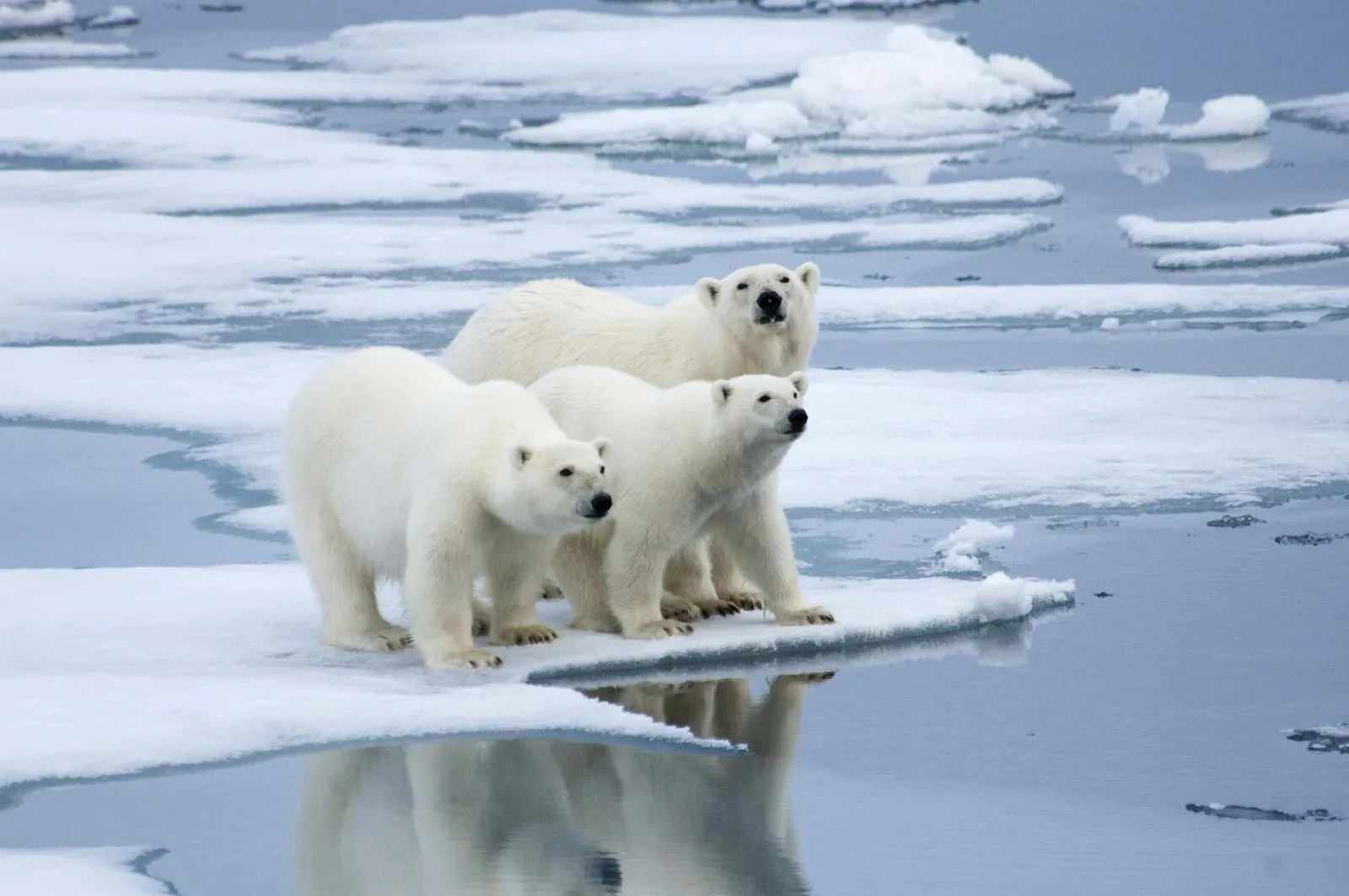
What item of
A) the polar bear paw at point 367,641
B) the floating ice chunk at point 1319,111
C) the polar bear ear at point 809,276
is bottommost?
the polar bear paw at point 367,641

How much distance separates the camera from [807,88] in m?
17.0

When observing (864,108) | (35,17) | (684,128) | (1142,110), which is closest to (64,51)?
(35,17)

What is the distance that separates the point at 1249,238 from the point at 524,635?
758 cm

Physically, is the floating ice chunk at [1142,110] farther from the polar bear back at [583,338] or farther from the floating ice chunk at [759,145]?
the polar bear back at [583,338]

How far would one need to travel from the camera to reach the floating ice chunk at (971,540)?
19.4ft

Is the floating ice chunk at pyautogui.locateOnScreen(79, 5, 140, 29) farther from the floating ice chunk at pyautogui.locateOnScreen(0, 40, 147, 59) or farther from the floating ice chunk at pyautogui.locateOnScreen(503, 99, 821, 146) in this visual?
the floating ice chunk at pyautogui.locateOnScreen(503, 99, 821, 146)

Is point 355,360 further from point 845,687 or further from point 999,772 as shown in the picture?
point 999,772

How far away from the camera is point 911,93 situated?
1711cm

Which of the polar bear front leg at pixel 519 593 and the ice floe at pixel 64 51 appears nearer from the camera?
the polar bear front leg at pixel 519 593

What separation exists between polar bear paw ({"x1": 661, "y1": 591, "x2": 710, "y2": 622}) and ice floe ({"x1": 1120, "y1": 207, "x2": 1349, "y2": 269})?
6264mm

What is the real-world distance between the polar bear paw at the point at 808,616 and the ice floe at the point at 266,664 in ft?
0.11

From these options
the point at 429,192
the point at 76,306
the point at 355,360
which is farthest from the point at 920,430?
the point at 429,192

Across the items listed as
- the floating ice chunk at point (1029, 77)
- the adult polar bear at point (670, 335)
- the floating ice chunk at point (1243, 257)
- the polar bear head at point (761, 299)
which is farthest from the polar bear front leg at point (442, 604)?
the floating ice chunk at point (1029, 77)

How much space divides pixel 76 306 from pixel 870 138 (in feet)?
24.3
